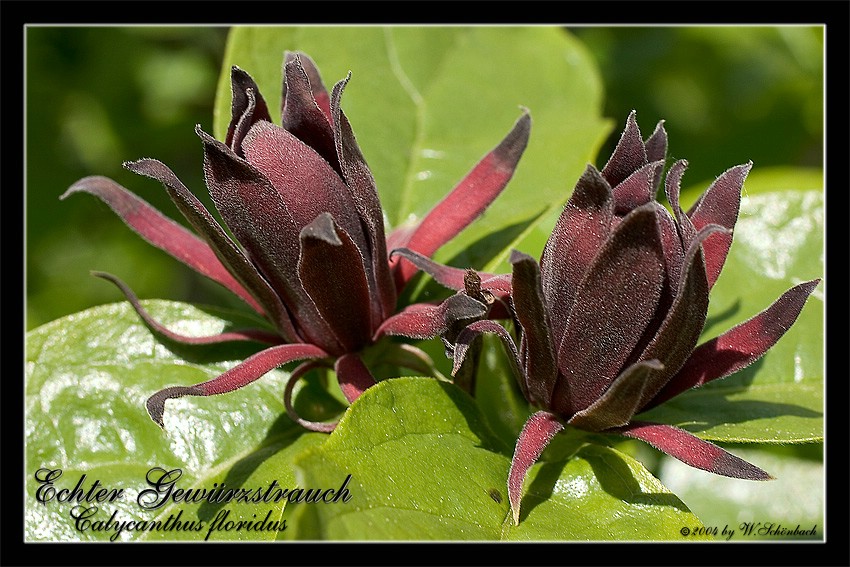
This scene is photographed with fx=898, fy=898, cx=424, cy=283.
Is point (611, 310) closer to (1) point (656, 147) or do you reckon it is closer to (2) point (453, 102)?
(1) point (656, 147)

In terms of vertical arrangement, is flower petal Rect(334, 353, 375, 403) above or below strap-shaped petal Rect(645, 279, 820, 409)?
below

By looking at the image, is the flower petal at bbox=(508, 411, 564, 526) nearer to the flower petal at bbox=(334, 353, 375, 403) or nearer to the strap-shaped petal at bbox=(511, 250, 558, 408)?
the strap-shaped petal at bbox=(511, 250, 558, 408)

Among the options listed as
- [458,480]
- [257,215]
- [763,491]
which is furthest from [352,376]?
[763,491]

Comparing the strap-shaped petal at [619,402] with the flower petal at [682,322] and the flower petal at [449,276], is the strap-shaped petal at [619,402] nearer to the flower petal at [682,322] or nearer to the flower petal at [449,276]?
the flower petal at [682,322]

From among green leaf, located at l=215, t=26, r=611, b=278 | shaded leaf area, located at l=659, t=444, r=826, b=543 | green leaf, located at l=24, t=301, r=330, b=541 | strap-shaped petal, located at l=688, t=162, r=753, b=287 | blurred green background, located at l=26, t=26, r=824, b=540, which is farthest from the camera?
blurred green background, located at l=26, t=26, r=824, b=540

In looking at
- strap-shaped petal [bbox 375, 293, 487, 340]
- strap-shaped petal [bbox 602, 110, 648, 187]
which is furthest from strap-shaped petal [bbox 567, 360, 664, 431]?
strap-shaped petal [bbox 602, 110, 648, 187]

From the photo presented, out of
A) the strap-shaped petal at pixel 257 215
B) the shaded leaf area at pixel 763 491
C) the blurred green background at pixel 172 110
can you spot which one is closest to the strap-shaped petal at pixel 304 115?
the strap-shaped petal at pixel 257 215
